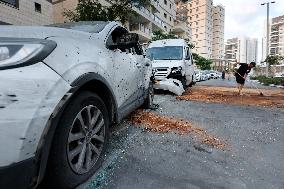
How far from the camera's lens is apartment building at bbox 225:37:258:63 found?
603 feet

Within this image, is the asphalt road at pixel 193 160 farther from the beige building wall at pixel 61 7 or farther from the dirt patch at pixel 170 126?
the beige building wall at pixel 61 7

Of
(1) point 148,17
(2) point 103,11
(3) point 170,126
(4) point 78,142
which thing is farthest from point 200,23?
(4) point 78,142

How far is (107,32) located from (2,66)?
1.77m

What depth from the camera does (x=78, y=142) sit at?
246 cm

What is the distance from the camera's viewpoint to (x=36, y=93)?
190cm

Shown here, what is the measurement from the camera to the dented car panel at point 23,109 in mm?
1765

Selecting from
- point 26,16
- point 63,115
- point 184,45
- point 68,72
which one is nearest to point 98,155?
point 63,115

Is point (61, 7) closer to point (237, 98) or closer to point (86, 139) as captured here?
point (237, 98)

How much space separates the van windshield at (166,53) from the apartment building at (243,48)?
175549mm

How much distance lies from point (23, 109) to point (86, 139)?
0.84 meters

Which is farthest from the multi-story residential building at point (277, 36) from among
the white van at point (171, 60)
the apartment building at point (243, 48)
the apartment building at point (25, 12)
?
the white van at point (171, 60)

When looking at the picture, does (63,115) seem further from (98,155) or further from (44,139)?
(98,155)

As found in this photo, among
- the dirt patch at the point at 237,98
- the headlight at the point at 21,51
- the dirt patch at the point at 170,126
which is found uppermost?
the headlight at the point at 21,51

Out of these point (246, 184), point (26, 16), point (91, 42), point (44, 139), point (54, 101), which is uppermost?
point (26, 16)
